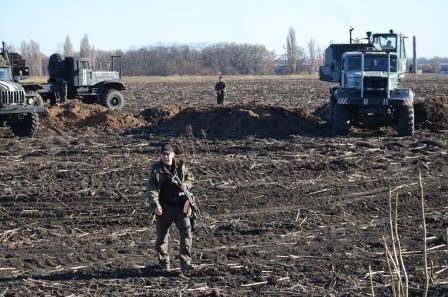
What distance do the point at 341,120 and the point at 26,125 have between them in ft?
27.6

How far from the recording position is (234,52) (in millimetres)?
109750

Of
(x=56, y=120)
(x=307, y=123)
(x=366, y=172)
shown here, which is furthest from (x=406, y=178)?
(x=56, y=120)

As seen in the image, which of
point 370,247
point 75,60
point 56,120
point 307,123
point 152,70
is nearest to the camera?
point 370,247

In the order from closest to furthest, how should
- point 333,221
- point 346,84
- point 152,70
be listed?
1. point 333,221
2. point 346,84
3. point 152,70

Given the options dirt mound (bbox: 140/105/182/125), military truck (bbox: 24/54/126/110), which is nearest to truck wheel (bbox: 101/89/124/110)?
military truck (bbox: 24/54/126/110)

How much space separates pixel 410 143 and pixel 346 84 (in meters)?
2.95

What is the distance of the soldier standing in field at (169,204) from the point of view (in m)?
7.38

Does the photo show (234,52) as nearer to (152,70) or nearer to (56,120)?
(152,70)

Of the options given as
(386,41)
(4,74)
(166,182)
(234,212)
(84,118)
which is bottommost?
(234,212)

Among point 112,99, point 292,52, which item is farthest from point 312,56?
point 112,99

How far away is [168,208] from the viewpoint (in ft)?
24.5

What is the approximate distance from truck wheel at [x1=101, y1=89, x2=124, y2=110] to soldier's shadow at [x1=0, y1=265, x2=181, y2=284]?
65.6 feet

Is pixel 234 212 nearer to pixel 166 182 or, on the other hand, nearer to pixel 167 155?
pixel 166 182

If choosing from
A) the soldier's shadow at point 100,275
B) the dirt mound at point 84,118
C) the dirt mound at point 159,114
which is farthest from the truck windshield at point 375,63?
the soldier's shadow at point 100,275
